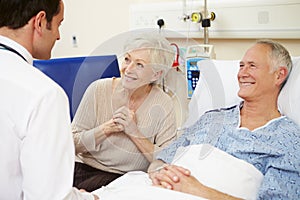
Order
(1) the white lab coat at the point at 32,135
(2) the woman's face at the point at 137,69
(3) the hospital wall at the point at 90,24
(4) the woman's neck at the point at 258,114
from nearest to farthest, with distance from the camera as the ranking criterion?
(1) the white lab coat at the point at 32,135, (4) the woman's neck at the point at 258,114, (2) the woman's face at the point at 137,69, (3) the hospital wall at the point at 90,24

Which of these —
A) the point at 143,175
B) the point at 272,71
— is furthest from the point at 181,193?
the point at 272,71

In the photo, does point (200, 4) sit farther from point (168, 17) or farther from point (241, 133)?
point (241, 133)

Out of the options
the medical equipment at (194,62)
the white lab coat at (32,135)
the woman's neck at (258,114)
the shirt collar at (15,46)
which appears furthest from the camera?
the medical equipment at (194,62)

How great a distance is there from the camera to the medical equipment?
2.29 m

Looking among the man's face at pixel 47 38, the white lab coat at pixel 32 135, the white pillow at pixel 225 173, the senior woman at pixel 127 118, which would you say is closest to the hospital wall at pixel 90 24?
the senior woman at pixel 127 118

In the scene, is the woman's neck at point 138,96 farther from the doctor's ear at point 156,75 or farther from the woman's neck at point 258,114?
the woman's neck at point 258,114

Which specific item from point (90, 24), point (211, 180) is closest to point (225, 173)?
point (211, 180)

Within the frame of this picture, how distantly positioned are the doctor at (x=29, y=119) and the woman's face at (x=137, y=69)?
78 cm

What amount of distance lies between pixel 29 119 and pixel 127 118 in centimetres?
94

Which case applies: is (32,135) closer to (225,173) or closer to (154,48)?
(225,173)

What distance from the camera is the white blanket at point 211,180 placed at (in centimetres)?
152

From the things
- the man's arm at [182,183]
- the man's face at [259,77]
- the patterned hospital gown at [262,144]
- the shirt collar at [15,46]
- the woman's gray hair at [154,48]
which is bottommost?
the man's arm at [182,183]

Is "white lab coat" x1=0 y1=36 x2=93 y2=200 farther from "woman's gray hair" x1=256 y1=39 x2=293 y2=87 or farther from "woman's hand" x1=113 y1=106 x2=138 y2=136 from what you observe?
"woman's gray hair" x1=256 y1=39 x2=293 y2=87

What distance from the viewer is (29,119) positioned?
995 mm
